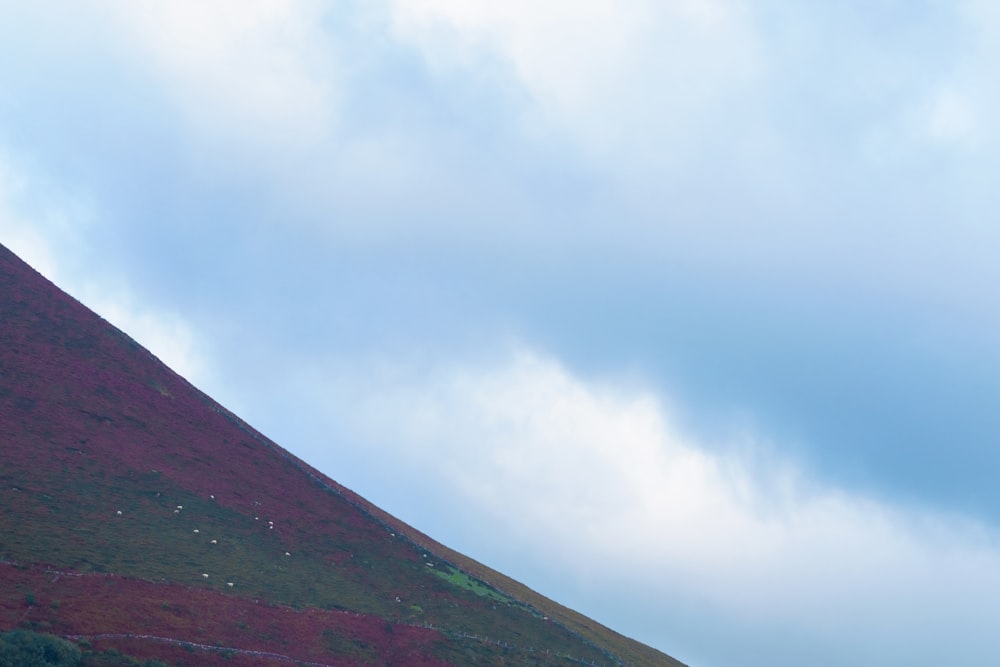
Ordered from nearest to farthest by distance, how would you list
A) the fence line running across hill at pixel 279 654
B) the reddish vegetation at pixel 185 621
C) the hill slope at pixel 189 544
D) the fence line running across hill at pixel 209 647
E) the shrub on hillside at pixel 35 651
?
1. the shrub on hillside at pixel 35 651
2. the fence line running across hill at pixel 209 647
3. the reddish vegetation at pixel 185 621
4. the fence line running across hill at pixel 279 654
5. the hill slope at pixel 189 544

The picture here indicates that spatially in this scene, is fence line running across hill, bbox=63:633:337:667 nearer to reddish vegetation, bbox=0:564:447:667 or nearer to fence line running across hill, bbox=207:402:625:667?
reddish vegetation, bbox=0:564:447:667

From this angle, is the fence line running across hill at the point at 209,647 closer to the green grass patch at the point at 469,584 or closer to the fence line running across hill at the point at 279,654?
the fence line running across hill at the point at 279,654

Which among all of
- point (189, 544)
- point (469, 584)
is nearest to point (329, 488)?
point (469, 584)

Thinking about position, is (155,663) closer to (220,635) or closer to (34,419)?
(220,635)

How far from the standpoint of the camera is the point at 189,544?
174ft

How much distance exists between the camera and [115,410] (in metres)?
63.8

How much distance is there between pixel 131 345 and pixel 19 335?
10.1 meters

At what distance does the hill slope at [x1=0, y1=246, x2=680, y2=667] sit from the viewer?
138 ft

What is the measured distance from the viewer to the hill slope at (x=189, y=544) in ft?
138

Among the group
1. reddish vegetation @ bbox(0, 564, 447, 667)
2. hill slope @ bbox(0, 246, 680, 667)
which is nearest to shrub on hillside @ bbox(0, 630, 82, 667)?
hill slope @ bbox(0, 246, 680, 667)

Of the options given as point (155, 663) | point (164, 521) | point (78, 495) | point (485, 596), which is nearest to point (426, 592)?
point (485, 596)

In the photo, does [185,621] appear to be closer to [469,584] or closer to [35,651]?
[35,651]

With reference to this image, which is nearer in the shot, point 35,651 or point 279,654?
point 35,651

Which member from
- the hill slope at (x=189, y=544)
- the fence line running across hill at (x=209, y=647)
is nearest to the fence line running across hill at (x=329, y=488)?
the hill slope at (x=189, y=544)
